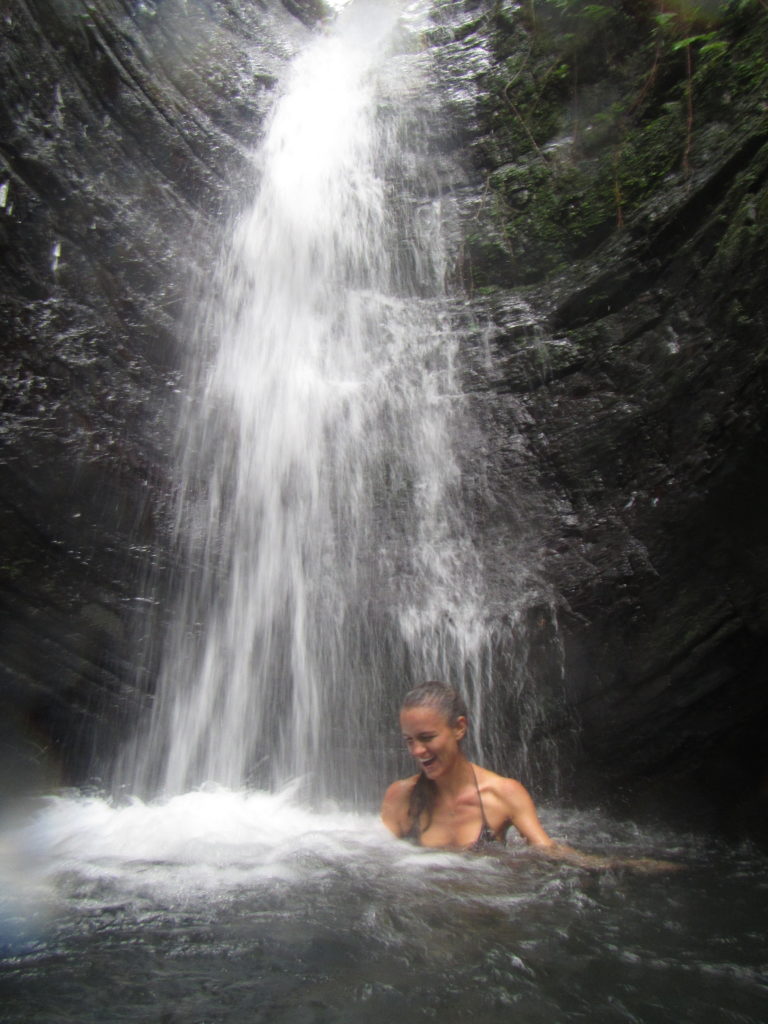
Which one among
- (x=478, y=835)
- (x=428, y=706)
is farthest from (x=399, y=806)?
(x=428, y=706)

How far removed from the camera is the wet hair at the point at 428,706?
3.49 m

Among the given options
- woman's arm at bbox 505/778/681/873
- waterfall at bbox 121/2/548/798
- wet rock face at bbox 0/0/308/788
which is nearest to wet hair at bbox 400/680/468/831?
woman's arm at bbox 505/778/681/873

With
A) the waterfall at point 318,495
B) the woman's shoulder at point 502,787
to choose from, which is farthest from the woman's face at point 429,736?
the waterfall at point 318,495

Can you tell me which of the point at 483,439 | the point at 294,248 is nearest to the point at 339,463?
the point at 483,439

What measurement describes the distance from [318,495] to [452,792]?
9.50ft

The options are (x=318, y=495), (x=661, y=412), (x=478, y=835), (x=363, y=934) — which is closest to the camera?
(x=363, y=934)

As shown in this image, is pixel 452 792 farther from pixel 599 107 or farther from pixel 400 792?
pixel 599 107

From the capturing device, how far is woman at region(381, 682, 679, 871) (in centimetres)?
346

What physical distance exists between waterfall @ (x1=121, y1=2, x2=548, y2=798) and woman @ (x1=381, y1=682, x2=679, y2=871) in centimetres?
100

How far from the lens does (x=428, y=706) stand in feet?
11.4

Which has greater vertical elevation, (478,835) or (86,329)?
(86,329)

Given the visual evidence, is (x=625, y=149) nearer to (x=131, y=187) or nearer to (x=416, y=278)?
(x=416, y=278)

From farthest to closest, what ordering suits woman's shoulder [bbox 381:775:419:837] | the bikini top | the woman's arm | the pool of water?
woman's shoulder [bbox 381:775:419:837] → the bikini top → the woman's arm → the pool of water

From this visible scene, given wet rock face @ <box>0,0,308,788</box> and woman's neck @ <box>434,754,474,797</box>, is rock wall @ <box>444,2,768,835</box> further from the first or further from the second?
wet rock face @ <box>0,0,308,788</box>
